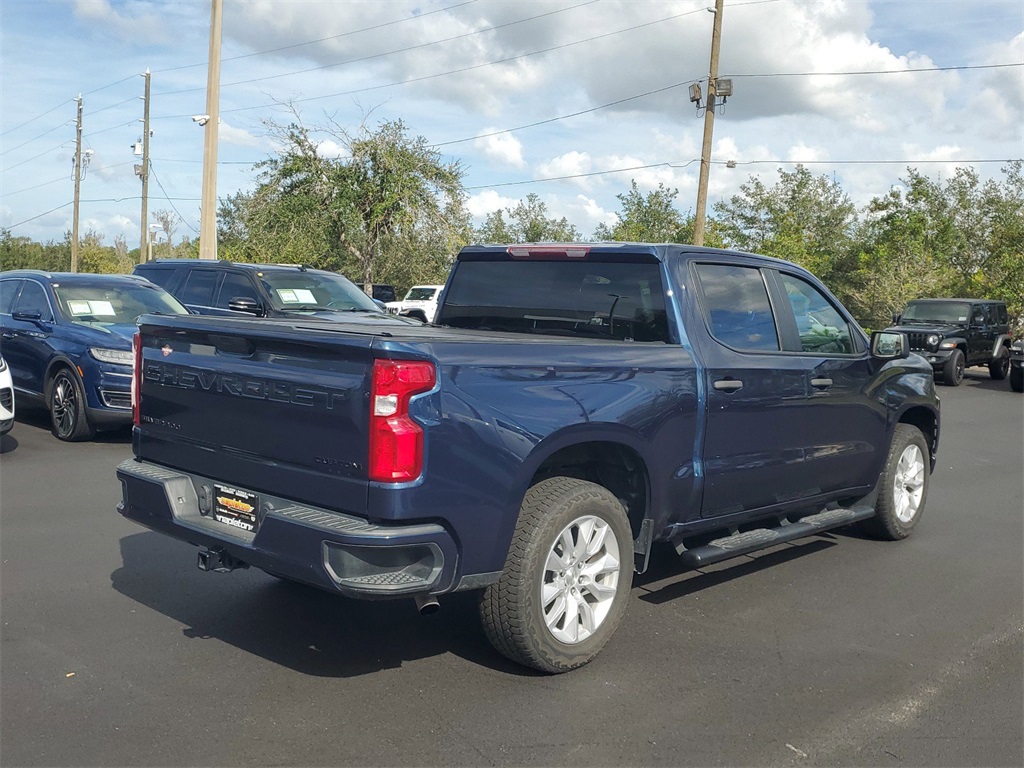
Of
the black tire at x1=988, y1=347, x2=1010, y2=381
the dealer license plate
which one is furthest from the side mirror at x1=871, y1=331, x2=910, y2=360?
the black tire at x1=988, y1=347, x2=1010, y2=381

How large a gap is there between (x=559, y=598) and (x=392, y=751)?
1066mm

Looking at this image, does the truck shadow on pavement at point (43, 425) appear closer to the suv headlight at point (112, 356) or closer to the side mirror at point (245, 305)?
the suv headlight at point (112, 356)

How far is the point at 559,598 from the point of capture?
438cm

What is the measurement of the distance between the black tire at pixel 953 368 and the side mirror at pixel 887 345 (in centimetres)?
1544

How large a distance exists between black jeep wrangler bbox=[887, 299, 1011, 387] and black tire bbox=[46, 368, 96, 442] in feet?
53.8

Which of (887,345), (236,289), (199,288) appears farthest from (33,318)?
(887,345)

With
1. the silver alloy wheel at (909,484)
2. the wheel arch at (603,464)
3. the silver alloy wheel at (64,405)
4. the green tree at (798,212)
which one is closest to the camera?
the wheel arch at (603,464)

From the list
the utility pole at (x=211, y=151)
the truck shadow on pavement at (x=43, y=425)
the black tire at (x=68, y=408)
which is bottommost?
the truck shadow on pavement at (x=43, y=425)

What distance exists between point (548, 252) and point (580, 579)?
1952mm

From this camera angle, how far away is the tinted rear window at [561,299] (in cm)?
524

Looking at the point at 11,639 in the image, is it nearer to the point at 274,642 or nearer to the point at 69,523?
the point at 274,642

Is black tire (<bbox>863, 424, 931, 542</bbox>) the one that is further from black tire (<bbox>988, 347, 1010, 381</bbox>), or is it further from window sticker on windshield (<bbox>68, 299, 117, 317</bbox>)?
black tire (<bbox>988, 347, 1010, 381</bbox>)

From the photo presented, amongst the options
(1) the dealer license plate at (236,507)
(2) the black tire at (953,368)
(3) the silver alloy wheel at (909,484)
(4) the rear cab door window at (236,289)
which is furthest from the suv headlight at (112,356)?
(2) the black tire at (953,368)

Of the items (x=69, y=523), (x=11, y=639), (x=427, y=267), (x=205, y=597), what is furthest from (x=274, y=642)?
(x=427, y=267)
